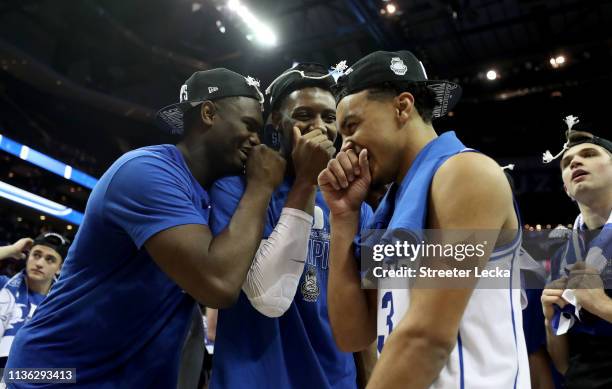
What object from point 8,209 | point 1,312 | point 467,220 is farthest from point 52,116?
point 467,220

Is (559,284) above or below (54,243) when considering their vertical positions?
below

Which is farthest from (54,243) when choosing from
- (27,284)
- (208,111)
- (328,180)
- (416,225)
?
(416,225)

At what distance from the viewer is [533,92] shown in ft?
31.8

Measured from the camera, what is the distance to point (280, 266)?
5.57 feet

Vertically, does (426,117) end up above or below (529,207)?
below

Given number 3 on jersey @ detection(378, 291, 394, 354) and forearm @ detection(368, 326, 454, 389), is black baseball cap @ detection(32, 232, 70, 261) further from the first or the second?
forearm @ detection(368, 326, 454, 389)

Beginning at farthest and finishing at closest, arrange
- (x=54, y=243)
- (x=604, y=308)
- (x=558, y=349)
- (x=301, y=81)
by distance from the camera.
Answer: (x=54, y=243) < (x=558, y=349) < (x=604, y=308) < (x=301, y=81)

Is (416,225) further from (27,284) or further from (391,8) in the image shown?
(391,8)

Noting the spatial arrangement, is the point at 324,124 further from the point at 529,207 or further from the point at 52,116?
the point at 52,116

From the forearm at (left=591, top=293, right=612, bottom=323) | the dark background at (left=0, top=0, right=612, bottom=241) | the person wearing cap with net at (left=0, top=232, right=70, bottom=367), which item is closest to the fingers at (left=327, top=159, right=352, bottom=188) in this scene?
the forearm at (left=591, top=293, right=612, bottom=323)

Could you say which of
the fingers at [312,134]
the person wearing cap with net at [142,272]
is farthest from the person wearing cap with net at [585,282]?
the person wearing cap with net at [142,272]

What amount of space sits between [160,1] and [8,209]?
6.07m

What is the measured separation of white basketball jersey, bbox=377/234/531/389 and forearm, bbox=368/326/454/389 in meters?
0.07

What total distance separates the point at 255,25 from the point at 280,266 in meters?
8.41
